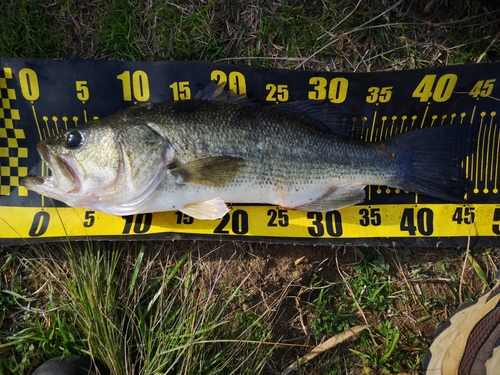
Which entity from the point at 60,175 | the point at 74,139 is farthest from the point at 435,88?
the point at 60,175

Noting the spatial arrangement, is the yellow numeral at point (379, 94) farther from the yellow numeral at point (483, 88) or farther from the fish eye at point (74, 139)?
the fish eye at point (74, 139)

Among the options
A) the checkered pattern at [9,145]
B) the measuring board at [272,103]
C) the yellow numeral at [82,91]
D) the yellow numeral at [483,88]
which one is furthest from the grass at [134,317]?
the yellow numeral at [483,88]

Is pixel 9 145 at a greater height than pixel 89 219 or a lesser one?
greater

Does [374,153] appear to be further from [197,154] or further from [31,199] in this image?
[31,199]

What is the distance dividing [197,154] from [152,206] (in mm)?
504

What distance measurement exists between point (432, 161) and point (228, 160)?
162 cm

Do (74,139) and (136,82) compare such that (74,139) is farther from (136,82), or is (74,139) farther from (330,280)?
(330,280)

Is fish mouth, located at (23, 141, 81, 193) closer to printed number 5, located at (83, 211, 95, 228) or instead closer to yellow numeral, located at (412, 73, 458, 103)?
A: printed number 5, located at (83, 211, 95, 228)

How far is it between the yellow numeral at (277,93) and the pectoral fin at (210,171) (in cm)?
73

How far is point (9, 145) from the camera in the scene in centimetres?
293

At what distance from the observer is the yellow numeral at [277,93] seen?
3.02 metres

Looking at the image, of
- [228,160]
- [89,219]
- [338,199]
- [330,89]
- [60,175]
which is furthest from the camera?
[330,89]

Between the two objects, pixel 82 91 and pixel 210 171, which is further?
pixel 82 91

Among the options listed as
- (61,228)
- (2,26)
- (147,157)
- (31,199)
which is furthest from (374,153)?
(2,26)
